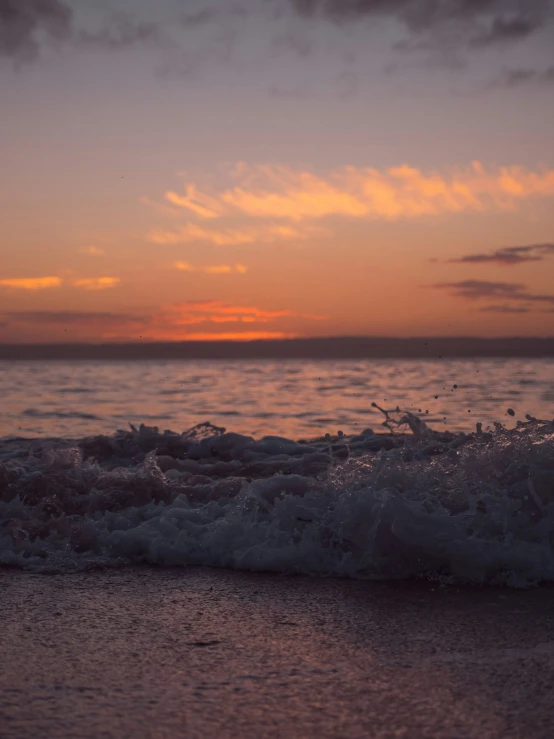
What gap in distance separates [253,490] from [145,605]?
5.72 feet

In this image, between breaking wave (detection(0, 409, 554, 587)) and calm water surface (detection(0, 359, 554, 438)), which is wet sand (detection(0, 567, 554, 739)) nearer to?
breaking wave (detection(0, 409, 554, 587))

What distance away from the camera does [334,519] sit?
16.1 ft

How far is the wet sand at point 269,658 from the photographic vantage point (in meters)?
2.48

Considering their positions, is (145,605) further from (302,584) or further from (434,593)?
(434,593)

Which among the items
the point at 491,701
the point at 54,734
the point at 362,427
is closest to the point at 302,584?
the point at 491,701

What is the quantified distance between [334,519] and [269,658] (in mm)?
1895

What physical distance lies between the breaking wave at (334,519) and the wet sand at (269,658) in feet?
0.92

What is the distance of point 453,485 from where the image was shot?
5223mm

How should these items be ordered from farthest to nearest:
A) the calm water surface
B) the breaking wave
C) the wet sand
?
the calm water surface < the breaking wave < the wet sand

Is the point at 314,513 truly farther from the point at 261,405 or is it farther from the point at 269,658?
the point at 261,405

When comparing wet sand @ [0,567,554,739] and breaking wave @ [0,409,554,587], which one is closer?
wet sand @ [0,567,554,739]

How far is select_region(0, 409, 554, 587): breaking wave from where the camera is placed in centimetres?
456

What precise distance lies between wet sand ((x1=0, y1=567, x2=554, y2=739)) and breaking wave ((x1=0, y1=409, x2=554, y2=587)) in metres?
A: 0.28

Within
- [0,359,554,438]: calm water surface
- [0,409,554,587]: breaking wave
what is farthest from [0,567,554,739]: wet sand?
[0,359,554,438]: calm water surface
